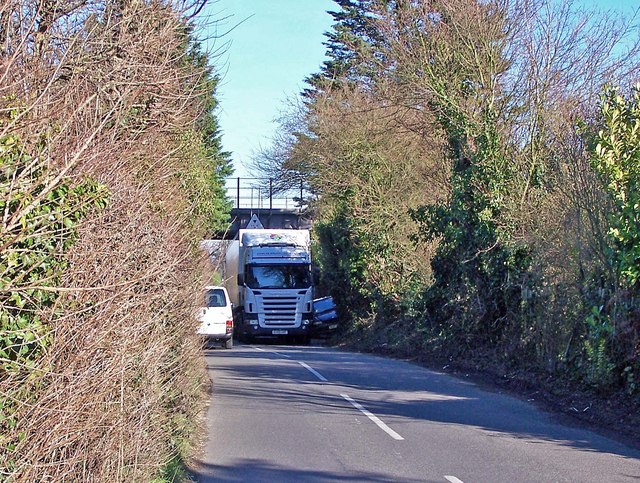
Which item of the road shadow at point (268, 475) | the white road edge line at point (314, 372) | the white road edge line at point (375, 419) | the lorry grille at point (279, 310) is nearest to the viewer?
the road shadow at point (268, 475)

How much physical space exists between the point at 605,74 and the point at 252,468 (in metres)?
14.0

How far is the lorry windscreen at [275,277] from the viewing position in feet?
113

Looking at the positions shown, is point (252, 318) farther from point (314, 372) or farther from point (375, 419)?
point (375, 419)

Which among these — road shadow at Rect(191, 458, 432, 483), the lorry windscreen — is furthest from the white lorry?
road shadow at Rect(191, 458, 432, 483)

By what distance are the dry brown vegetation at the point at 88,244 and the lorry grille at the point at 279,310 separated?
24.3 m

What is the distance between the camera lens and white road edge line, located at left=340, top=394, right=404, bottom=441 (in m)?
11.5

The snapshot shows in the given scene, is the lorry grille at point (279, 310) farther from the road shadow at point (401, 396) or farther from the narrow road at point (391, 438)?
the narrow road at point (391, 438)

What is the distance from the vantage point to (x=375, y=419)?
505 inches

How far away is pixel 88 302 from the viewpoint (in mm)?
5734

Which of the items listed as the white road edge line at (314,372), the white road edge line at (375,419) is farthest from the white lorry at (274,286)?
the white road edge line at (375,419)

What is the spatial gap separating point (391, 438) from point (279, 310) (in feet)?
76.9

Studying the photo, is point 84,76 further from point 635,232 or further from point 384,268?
point 384,268

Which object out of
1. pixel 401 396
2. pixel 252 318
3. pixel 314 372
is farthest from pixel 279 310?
pixel 401 396

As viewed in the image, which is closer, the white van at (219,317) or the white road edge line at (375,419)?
the white road edge line at (375,419)
